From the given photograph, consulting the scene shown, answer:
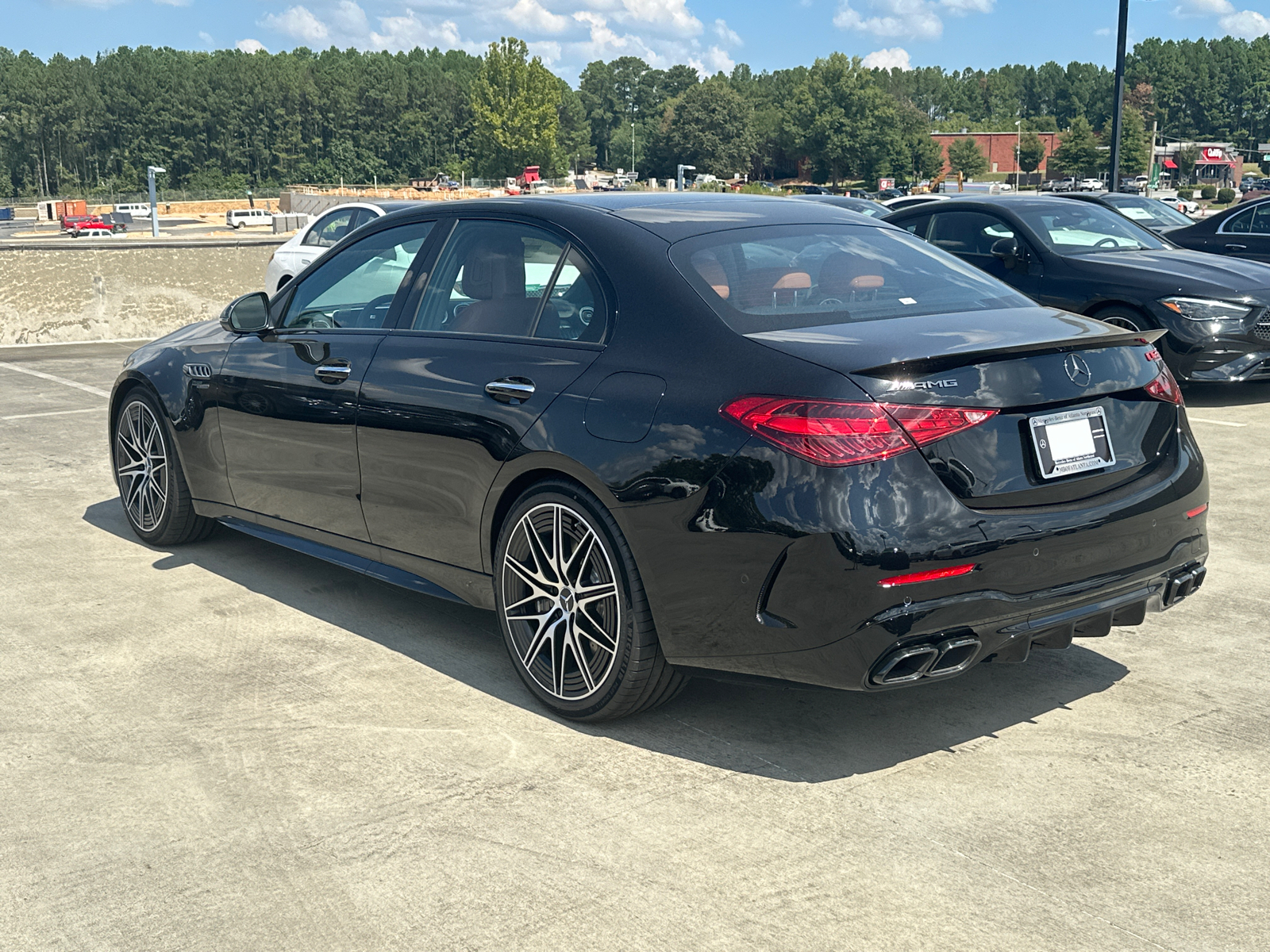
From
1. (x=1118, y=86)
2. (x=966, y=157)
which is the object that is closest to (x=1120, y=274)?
(x=1118, y=86)

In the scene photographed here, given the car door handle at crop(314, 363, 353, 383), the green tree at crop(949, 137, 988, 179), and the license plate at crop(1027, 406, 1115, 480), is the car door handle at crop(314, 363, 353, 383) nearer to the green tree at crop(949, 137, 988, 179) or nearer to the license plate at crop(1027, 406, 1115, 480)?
the license plate at crop(1027, 406, 1115, 480)

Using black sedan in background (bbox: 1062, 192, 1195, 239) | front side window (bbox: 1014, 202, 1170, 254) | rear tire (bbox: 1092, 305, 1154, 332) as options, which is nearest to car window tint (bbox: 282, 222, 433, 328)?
rear tire (bbox: 1092, 305, 1154, 332)

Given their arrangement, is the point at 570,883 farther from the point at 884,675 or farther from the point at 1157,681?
the point at 1157,681

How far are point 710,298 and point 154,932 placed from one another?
2173 mm

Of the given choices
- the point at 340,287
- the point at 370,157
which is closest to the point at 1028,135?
the point at 370,157

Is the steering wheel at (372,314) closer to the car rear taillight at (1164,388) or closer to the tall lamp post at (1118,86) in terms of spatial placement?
the car rear taillight at (1164,388)

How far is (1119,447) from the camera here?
11.8 feet

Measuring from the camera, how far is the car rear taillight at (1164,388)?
12.2 ft

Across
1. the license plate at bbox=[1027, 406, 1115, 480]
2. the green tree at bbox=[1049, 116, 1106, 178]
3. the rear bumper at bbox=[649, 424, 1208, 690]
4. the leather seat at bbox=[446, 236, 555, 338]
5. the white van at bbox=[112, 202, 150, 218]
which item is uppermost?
the green tree at bbox=[1049, 116, 1106, 178]

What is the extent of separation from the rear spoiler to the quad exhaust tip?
69 cm

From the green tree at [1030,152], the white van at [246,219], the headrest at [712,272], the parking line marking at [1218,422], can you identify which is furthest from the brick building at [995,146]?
the headrest at [712,272]

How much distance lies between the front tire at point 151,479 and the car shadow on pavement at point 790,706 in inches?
41.8

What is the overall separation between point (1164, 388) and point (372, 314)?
2.76m

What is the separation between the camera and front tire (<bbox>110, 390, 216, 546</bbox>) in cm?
587
